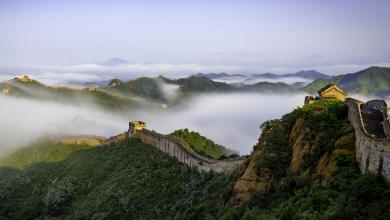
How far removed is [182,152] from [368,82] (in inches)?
4147

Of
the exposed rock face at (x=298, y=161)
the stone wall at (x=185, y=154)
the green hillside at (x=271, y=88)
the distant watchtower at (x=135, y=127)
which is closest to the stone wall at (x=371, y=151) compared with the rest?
the exposed rock face at (x=298, y=161)

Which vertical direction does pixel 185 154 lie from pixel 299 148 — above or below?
below

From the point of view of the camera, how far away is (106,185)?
3362 cm

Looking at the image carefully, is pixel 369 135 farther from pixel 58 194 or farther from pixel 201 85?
pixel 201 85

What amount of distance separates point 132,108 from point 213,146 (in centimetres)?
7822

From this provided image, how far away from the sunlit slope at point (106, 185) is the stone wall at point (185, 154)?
29.0 inches

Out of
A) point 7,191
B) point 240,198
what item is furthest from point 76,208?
point 240,198

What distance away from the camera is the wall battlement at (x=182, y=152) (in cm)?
2413

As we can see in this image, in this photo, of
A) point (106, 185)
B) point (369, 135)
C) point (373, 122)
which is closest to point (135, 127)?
point (106, 185)

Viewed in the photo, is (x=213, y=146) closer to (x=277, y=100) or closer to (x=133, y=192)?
(x=133, y=192)

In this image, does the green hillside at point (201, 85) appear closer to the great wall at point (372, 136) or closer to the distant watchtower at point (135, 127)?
the distant watchtower at point (135, 127)

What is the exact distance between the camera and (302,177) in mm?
13359

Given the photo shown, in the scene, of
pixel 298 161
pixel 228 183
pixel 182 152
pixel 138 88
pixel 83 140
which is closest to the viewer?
pixel 298 161

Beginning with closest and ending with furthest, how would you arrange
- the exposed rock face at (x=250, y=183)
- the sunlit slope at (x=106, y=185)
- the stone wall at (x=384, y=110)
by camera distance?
the stone wall at (x=384, y=110)
the exposed rock face at (x=250, y=183)
the sunlit slope at (x=106, y=185)
